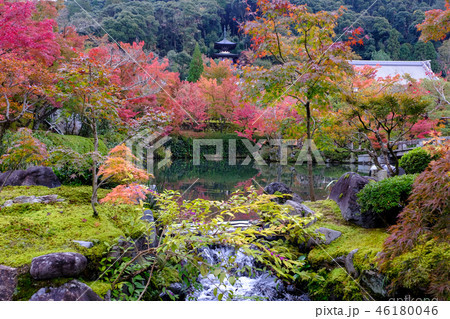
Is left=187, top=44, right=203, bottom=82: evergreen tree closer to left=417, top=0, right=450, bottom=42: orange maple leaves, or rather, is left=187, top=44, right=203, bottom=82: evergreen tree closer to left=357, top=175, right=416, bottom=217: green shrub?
left=417, top=0, right=450, bottom=42: orange maple leaves

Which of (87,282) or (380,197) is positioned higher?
(380,197)

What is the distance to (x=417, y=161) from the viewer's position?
14.0 ft

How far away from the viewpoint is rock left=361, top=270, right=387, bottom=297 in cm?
224

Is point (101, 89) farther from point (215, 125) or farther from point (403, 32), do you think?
point (403, 32)

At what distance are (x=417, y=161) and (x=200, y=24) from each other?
26103mm

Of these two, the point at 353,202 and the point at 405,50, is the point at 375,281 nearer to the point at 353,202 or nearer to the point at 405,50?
the point at 353,202

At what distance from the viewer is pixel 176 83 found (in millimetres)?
16250

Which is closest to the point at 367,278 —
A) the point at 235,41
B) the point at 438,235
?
the point at 438,235

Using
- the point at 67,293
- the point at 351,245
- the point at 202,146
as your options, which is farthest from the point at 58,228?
the point at 202,146

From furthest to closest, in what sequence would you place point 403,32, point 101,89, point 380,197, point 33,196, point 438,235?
point 403,32
point 33,196
point 101,89
point 380,197
point 438,235

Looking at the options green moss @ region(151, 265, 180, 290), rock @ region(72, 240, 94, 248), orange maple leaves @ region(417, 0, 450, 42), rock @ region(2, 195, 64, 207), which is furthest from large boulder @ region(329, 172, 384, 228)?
rock @ region(2, 195, 64, 207)

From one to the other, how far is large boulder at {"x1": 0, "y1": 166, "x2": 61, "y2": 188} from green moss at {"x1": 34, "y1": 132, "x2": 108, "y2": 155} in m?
2.19

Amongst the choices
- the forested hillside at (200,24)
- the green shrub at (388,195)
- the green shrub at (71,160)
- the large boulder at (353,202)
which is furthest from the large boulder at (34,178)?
the forested hillside at (200,24)

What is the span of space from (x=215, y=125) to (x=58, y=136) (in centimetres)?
1181
